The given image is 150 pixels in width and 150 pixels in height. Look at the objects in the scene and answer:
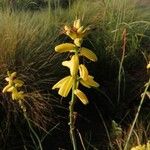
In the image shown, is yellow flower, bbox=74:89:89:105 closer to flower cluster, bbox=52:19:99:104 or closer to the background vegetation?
flower cluster, bbox=52:19:99:104

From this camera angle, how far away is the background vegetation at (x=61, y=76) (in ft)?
12.4

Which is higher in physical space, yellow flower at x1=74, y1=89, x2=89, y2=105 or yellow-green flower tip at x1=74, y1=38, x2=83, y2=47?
yellow-green flower tip at x1=74, y1=38, x2=83, y2=47

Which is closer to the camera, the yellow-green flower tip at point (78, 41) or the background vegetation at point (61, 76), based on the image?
the yellow-green flower tip at point (78, 41)

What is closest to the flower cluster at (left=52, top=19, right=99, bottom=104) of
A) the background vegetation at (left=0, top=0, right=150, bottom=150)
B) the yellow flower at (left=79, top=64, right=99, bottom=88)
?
the yellow flower at (left=79, top=64, right=99, bottom=88)

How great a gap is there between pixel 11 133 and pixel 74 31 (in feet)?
7.03

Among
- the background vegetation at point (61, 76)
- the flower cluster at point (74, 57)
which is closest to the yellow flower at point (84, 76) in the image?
the flower cluster at point (74, 57)

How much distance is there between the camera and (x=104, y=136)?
13.2 feet

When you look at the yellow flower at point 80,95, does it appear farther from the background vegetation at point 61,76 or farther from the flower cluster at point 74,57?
the background vegetation at point 61,76

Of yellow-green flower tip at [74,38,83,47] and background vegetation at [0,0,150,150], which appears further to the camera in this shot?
background vegetation at [0,0,150,150]

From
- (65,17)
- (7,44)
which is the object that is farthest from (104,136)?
(65,17)

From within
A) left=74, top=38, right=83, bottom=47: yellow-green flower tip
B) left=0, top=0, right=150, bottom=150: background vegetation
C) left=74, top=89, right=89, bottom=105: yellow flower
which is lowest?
left=0, top=0, right=150, bottom=150: background vegetation

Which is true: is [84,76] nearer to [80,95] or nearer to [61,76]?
[80,95]

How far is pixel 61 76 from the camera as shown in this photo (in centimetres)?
418

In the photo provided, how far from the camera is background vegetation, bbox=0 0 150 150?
3775mm
